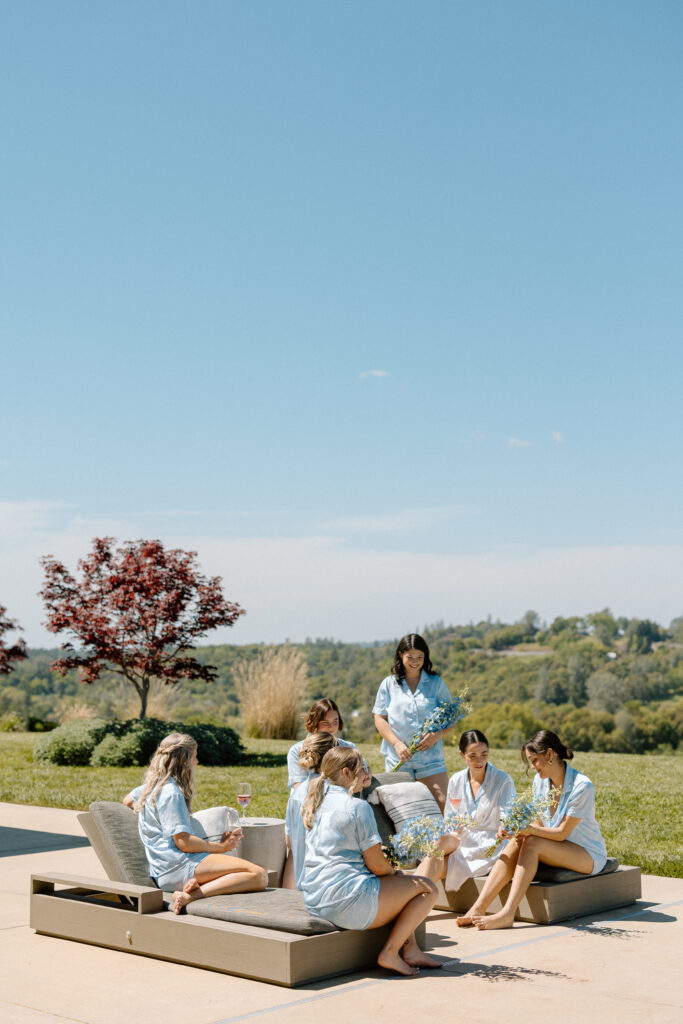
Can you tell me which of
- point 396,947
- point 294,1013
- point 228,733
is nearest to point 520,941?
point 396,947

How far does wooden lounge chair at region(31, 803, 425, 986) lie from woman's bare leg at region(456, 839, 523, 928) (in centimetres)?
86

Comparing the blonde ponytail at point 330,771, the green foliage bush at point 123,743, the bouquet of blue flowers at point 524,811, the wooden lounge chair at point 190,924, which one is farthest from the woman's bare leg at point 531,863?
the green foliage bush at point 123,743

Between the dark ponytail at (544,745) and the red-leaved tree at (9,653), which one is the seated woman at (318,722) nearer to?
the dark ponytail at (544,745)

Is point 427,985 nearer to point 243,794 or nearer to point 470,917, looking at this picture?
point 470,917

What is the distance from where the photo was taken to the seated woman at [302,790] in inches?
245

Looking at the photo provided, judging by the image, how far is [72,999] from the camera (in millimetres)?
5195

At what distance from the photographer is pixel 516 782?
1448cm

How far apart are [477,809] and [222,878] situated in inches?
74.1

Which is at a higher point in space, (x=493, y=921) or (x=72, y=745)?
(x=72, y=745)

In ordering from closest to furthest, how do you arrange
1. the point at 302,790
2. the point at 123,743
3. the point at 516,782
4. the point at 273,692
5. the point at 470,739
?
the point at 302,790 < the point at 470,739 < the point at 516,782 < the point at 123,743 < the point at 273,692

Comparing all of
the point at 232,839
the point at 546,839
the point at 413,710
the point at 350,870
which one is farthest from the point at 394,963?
the point at 413,710

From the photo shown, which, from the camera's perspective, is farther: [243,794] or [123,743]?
[123,743]

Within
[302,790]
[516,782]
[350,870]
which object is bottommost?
[516,782]

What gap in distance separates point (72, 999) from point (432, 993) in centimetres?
171
